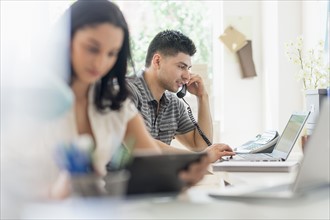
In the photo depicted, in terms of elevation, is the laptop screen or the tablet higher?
the tablet

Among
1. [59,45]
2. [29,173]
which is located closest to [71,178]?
[29,173]

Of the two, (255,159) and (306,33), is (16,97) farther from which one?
(306,33)

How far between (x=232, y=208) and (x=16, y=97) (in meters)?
0.39

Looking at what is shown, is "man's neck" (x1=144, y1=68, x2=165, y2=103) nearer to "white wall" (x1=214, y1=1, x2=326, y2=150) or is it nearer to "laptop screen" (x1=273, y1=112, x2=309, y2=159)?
"laptop screen" (x1=273, y1=112, x2=309, y2=159)

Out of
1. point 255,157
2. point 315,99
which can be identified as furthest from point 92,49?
point 315,99

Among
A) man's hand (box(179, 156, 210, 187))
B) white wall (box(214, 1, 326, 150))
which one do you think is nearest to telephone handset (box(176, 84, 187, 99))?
white wall (box(214, 1, 326, 150))

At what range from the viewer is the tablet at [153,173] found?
64 centimetres

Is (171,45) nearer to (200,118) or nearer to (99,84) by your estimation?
(200,118)

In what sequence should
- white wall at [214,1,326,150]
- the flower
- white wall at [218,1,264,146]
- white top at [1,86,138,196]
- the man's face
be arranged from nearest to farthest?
white top at [1,86,138,196] → the man's face → the flower → white wall at [214,1,326,150] → white wall at [218,1,264,146]

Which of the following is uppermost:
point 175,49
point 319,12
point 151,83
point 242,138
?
point 319,12

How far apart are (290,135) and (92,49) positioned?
1.04 m

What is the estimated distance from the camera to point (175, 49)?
1.75 metres

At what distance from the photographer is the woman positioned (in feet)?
2.13

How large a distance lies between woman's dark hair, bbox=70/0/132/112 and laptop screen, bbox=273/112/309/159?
0.85 metres
